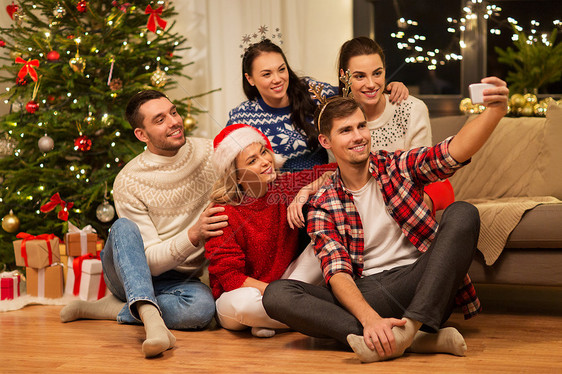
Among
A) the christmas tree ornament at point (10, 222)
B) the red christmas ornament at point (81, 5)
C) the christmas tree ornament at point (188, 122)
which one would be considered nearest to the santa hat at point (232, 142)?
the christmas tree ornament at point (188, 122)

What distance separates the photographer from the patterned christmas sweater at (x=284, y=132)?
96.0 inches

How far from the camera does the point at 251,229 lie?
→ 2.19 meters

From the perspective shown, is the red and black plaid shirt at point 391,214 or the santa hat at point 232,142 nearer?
the red and black plaid shirt at point 391,214

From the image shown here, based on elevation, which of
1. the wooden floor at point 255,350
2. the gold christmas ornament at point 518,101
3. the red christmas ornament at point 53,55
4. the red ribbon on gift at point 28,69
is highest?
the red christmas ornament at point 53,55

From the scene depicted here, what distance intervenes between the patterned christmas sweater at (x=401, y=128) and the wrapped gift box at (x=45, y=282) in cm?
160

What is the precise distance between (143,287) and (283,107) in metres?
0.94

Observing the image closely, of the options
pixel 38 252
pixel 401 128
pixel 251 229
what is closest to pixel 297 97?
pixel 401 128

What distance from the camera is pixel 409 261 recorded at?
2.00 meters

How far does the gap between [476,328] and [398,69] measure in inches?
90.0

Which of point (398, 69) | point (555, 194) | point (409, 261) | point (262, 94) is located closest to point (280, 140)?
point (262, 94)

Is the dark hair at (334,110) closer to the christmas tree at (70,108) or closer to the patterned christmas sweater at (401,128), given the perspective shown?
the patterned christmas sweater at (401,128)

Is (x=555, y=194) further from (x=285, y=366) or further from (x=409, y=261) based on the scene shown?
(x=285, y=366)

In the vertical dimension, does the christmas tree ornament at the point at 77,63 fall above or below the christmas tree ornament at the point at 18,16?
below

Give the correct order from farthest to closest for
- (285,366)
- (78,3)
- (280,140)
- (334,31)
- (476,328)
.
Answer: (334,31)
(78,3)
(280,140)
(476,328)
(285,366)
